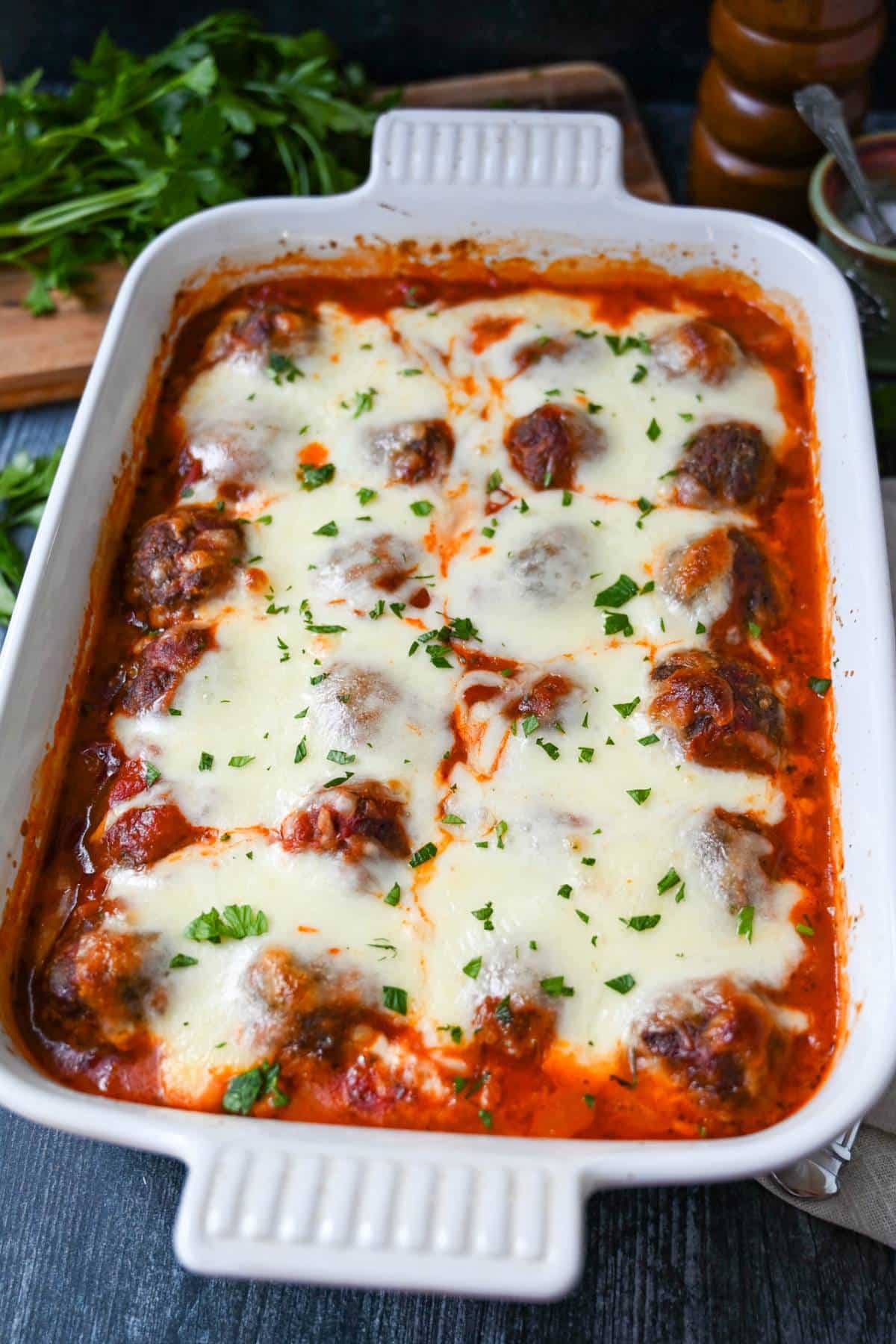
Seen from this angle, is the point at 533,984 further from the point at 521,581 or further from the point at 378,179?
the point at 378,179

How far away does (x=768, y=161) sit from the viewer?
3.79 m

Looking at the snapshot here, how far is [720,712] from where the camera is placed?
9.09 ft

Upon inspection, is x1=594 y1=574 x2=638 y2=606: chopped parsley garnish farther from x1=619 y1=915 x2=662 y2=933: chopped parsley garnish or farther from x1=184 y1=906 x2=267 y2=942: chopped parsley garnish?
x1=184 y1=906 x2=267 y2=942: chopped parsley garnish

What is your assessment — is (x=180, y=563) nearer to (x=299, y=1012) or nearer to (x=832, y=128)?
(x=299, y=1012)

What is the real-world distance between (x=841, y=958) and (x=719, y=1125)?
0.44 m

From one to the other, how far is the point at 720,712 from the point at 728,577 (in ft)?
1.25

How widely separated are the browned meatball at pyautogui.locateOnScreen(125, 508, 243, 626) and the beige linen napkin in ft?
5.85

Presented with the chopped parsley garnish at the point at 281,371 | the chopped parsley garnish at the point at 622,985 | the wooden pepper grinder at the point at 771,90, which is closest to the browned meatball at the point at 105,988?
the chopped parsley garnish at the point at 622,985

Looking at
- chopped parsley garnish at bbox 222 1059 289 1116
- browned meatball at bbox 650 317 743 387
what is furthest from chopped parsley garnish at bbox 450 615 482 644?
chopped parsley garnish at bbox 222 1059 289 1116

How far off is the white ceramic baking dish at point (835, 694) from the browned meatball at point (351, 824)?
548 millimetres

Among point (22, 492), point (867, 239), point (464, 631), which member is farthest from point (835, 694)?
point (22, 492)

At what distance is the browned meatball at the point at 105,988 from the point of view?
97.7 inches

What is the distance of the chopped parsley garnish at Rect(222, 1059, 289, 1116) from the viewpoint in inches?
95.2

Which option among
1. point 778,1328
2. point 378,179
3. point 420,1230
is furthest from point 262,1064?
point 378,179
